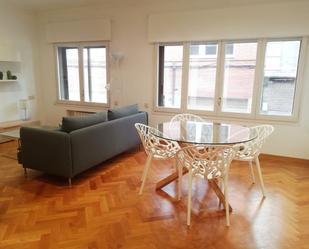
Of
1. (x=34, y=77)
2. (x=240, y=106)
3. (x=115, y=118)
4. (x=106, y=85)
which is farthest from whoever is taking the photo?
(x=34, y=77)

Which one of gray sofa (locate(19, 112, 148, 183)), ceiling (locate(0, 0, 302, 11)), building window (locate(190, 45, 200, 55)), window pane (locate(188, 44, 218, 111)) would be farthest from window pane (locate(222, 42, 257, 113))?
gray sofa (locate(19, 112, 148, 183))

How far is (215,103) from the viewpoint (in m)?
4.57

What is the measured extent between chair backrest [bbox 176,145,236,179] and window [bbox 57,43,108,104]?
131 inches

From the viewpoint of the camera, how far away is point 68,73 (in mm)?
6020

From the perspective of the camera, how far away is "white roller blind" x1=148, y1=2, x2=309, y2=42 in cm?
380

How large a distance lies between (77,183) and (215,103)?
274 cm

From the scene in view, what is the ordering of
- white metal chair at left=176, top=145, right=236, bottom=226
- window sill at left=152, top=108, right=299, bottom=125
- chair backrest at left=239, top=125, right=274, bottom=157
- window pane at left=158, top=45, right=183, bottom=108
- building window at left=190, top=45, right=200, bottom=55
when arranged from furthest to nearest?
window pane at left=158, top=45, right=183, bottom=108, building window at left=190, top=45, right=200, bottom=55, window sill at left=152, top=108, right=299, bottom=125, chair backrest at left=239, top=125, right=274, bottom=157, white metal chair at left=176, top=145, right=236, bottom=226

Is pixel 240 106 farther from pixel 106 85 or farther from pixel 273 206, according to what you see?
pixel 106 85

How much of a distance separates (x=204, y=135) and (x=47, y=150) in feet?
6.35

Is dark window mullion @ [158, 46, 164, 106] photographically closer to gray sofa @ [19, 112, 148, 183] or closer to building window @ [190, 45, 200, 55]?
building window @ [190, 45, 200, 55]

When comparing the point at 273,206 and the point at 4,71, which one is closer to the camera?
the point at 273,206

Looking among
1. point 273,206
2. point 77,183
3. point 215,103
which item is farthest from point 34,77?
point 273,206

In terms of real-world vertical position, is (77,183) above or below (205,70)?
below

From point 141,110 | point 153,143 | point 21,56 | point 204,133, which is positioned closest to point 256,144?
point 204,133
